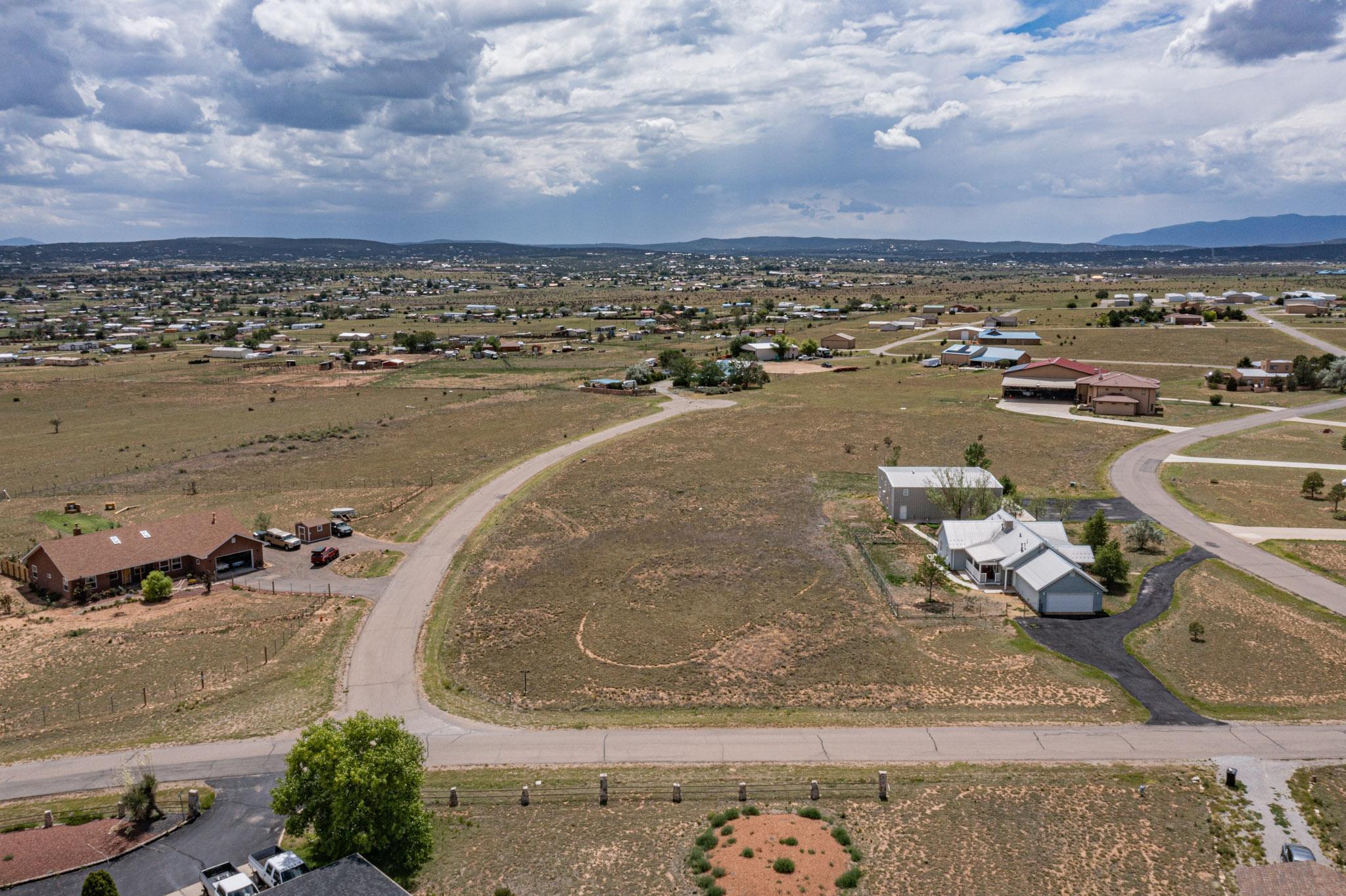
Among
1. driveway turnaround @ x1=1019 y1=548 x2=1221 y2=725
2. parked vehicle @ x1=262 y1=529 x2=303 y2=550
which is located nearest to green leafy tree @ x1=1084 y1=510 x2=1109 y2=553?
driveway turnaround @ x1=1019 y1=548 x2=1221 y2=725

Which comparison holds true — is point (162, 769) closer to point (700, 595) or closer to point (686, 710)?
point (686, 710)

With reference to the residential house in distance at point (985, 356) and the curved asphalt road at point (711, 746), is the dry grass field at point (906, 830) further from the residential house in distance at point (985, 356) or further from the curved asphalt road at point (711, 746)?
the residential house in distance at point (985, 356)

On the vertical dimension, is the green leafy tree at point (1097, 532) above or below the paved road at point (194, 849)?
above

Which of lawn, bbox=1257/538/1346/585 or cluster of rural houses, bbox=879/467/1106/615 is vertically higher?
cluster of rural houses, bbox=879/467/1106/615

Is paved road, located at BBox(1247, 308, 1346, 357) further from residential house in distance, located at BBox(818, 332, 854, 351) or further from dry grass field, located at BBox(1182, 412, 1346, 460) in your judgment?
residential house in distance, located at BBox(818, 332, 854, 351)

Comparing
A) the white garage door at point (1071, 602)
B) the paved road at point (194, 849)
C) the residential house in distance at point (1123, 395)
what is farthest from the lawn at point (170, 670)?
the residential house in distance at point (1123, 395)

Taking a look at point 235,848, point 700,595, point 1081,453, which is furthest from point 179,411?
point 1081,453
